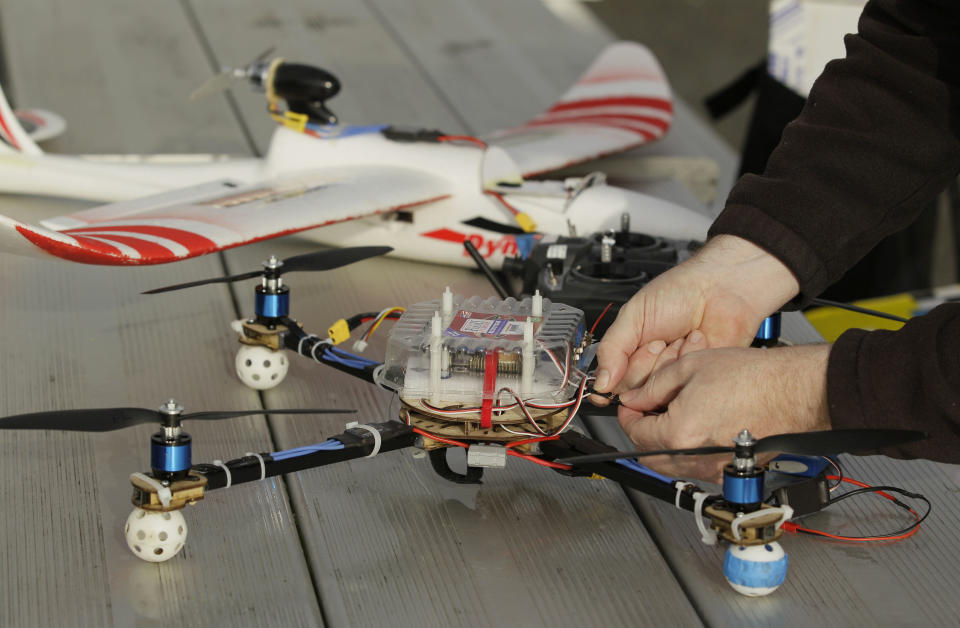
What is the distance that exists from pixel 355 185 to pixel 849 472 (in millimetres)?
1060

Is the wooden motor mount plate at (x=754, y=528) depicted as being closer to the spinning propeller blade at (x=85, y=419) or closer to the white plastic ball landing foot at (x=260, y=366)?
the spinning propeller blade at (x=85, y=419)

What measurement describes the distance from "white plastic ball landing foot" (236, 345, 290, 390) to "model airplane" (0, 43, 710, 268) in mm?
223

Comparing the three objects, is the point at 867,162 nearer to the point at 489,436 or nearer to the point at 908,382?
the point at 908,382

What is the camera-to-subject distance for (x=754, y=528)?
3.85 ft

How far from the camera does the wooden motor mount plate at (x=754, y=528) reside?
1.17 meters

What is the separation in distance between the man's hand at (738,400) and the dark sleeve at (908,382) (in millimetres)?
27

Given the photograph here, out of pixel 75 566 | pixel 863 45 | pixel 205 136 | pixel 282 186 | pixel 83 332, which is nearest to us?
pixel 75 566

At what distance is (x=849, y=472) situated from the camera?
58.5 inches

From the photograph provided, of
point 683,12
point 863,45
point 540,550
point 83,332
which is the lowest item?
point 683,12

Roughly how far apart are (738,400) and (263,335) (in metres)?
0.73

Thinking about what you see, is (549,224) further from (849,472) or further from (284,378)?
(849,472)

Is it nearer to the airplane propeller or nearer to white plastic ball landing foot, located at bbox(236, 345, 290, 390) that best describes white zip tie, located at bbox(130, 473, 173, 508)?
white plastic ball landing foot, located at bbox(236, 345, 290, 390)

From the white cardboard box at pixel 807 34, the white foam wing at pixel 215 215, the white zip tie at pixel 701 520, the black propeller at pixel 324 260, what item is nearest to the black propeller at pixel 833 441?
the white zip tie at pixel 701 520

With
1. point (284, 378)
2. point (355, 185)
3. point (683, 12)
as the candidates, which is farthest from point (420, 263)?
point (683, 12)
